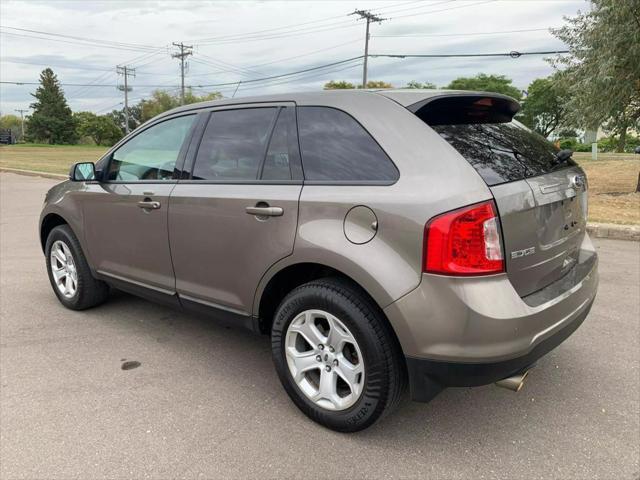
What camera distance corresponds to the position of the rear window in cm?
242

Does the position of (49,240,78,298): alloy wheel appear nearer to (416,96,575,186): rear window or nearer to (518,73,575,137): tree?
(416,96,575,186): rear window

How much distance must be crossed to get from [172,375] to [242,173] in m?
1.38

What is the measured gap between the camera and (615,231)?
24.0 feet

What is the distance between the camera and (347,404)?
2.59 m

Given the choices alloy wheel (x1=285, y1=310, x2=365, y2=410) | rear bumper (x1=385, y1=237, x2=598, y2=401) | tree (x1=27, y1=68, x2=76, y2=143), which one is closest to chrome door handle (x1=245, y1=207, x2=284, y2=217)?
alloy wheel (x1=285, y1=310, x2=365, y2=410)

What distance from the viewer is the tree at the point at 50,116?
90.2 metres

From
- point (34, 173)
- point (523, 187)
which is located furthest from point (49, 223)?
point (34, 173)

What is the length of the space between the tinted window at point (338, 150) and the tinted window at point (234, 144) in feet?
0.96

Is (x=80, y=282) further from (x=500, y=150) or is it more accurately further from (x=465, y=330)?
(x=500, y=150)

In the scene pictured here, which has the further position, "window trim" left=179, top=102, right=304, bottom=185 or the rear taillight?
"window trim" left=179, top=102, right=304, bottom=185

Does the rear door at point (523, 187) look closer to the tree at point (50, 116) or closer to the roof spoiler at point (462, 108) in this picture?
the roof spoiler at point (462, 108)

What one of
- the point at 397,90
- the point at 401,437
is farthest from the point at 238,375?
the point at 397,90

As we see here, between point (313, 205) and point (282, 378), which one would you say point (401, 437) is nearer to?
point (282, 378)

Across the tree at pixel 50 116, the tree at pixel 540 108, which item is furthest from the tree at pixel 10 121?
the tree at pixel 540 108
